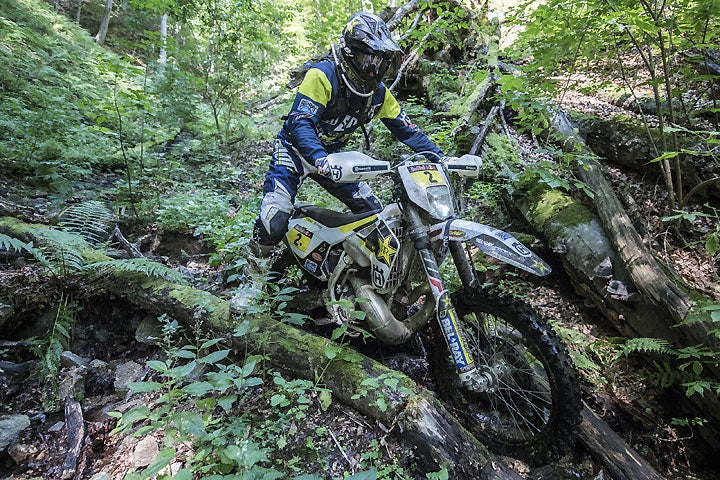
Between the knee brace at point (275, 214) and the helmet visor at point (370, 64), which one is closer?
the helmet visor at point (370, 64)

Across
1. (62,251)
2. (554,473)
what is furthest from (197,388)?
(62,251)

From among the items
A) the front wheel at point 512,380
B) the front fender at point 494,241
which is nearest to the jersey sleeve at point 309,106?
the front fender at point 494,241

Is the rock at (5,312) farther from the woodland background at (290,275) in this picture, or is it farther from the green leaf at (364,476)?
the green leaf at (364,476)

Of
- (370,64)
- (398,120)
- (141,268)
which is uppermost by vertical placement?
(370,64)

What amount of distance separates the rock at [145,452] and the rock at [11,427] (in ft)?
3.04

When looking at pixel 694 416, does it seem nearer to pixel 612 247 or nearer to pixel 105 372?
pixel 612 247

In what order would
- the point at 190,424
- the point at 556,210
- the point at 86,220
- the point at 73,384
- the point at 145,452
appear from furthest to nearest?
1. the point at 86,220
2. the point at 556,210
3. the point at 73,384
4. the point at 145,452
5. the point at 190,424

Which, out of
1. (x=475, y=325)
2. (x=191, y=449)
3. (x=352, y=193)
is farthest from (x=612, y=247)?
(x=191, y=449)

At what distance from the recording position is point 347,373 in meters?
2.80

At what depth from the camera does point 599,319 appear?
4180 mm

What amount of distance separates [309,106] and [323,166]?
34.7 inches

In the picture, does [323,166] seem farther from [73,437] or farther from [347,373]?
[73,437]

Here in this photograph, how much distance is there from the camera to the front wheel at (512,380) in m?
2.43

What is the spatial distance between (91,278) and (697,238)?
694cm
